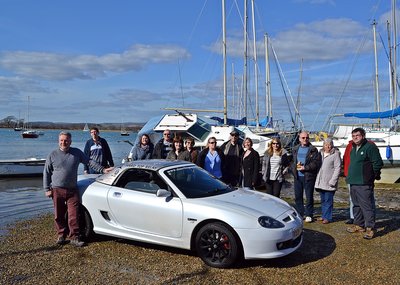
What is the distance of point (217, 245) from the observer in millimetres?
5504

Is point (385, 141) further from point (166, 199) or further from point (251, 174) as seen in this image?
point (166, 199)

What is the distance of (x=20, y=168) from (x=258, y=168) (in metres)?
15.8

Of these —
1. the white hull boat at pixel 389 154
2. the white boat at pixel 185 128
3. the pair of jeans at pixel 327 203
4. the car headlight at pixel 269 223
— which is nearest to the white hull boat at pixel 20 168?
the white boat at pixel 185 128

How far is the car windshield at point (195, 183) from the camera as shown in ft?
20.0

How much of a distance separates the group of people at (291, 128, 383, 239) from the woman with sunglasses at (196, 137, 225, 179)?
147 centimetres

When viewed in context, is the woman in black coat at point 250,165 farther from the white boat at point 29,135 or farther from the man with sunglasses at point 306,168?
the white boat at point 29,135

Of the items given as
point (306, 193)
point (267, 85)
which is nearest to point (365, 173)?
point (306, 193)

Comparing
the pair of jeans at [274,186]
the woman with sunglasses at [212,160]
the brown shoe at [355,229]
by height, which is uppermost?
the woman with sunglasses at [212,160]

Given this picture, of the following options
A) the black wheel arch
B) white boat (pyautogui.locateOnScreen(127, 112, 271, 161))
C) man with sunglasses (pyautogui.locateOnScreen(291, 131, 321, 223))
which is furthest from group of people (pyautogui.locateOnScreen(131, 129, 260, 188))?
white boat (pyautogui.locateOnScreen(127, 112, 271, 161))

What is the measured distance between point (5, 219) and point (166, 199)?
5585 millimetres

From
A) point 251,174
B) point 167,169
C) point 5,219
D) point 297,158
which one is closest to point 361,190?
point 297,158

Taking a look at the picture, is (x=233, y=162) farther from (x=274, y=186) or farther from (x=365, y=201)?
(x=365, y=201)

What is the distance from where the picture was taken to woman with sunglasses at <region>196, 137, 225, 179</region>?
8.05 m

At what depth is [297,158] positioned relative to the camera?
319 inches
